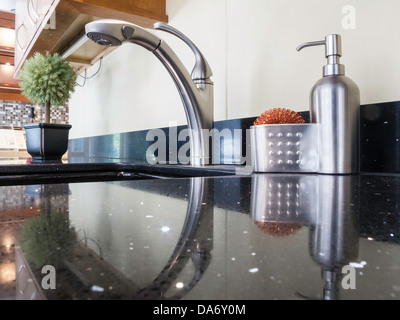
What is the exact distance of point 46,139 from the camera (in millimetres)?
1265

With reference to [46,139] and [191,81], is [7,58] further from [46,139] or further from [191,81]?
[191,81]

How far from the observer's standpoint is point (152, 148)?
1.41 meters

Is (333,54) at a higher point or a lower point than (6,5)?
lower

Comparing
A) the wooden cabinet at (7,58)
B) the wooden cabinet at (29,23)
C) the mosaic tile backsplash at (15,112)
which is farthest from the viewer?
the mosaic tile backsplash at (15,112)

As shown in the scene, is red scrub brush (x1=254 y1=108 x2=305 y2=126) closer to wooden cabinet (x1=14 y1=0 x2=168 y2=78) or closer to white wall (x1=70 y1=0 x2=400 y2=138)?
white wall (x1=70 y1=0 x2=400 y2=138)

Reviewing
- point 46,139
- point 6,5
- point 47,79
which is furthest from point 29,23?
point 6,5

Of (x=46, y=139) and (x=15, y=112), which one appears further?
(x=15, y=112)

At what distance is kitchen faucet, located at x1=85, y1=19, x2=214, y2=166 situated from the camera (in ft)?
2.64

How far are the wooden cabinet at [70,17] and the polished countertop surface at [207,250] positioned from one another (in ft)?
3.93

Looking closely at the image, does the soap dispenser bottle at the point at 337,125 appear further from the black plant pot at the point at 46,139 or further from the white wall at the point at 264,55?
the black plant pot at the point at 46,139

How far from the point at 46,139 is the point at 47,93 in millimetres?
207

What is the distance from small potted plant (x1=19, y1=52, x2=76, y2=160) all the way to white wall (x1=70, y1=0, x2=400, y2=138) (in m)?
0.35

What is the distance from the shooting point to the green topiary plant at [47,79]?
1.33 meters

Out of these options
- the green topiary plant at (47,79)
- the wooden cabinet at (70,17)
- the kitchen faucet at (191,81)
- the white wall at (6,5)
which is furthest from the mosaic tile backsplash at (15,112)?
the kitchen faucet at (191,81)
